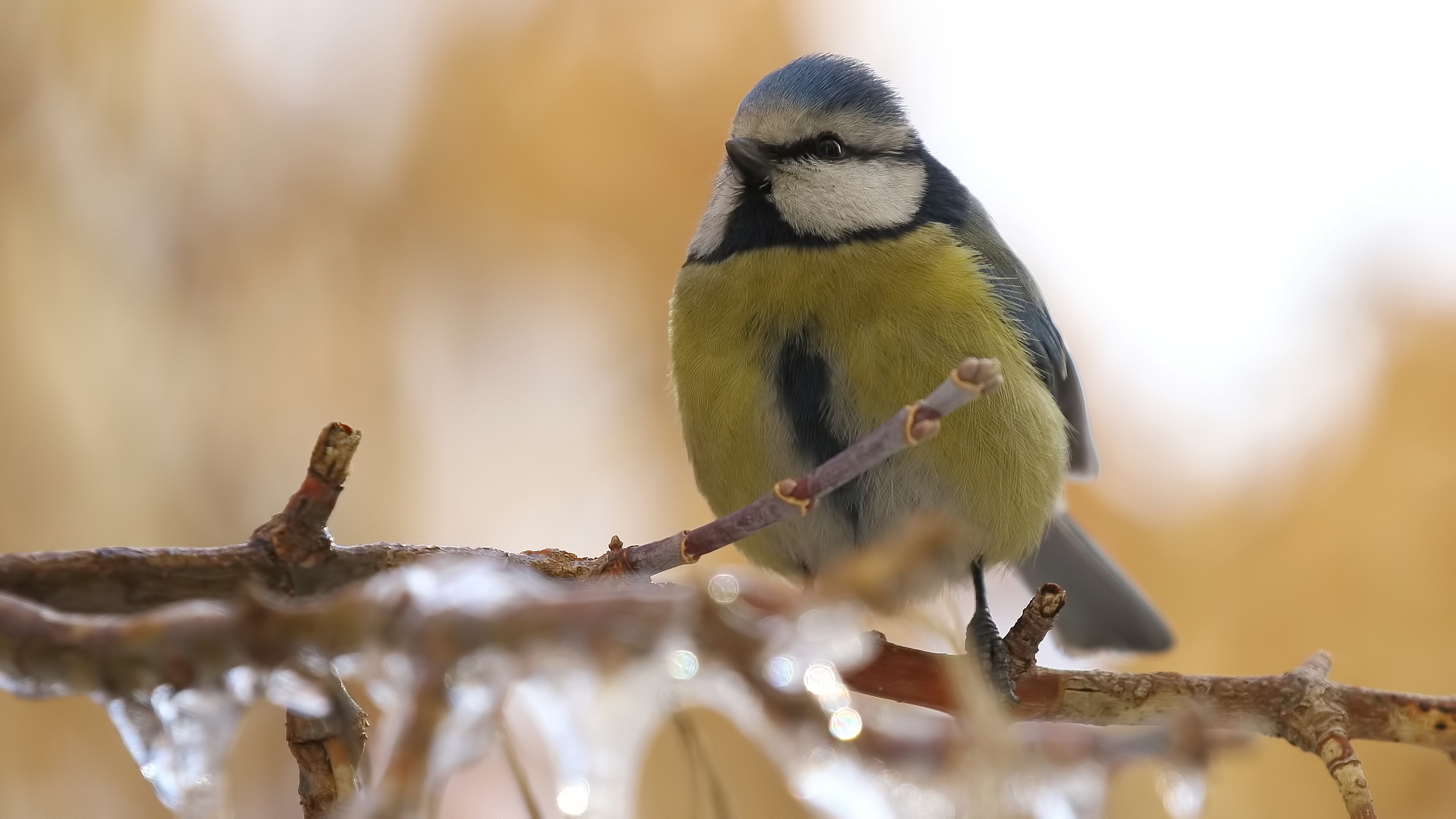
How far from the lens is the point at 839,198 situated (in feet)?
4.68

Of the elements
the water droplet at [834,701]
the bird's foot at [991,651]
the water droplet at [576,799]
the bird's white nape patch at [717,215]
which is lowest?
the water droplet at [576,799]

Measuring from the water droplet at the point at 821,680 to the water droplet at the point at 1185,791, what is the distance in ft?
0.68

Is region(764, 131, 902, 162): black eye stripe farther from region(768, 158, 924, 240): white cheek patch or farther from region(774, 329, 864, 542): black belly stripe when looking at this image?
region(774, 329, 864, 542): black belly stripe

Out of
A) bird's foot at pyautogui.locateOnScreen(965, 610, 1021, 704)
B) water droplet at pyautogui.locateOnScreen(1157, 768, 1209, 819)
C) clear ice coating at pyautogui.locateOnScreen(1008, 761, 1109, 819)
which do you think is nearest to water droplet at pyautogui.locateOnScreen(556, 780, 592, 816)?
clear ice coating at pyautogui.locateOnScreen(1008, 761, 1109, 819)

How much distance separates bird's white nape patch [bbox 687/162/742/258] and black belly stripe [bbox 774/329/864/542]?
21cm

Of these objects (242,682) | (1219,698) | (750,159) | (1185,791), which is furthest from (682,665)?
(750,159)

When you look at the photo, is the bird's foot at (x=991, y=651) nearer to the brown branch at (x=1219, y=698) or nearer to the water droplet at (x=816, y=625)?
the brown branch at (x=1219, y=698)

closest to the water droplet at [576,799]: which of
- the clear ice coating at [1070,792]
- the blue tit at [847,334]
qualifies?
the clear ice coating at [1070,792]

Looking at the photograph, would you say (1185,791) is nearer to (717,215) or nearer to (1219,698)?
(1219,698)

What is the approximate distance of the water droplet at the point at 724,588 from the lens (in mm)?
449

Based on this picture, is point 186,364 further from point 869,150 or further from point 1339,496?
point 1339,496

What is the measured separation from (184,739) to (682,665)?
0.77ft

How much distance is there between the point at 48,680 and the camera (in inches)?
19.5

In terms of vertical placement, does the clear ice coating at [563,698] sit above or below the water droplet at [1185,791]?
below
